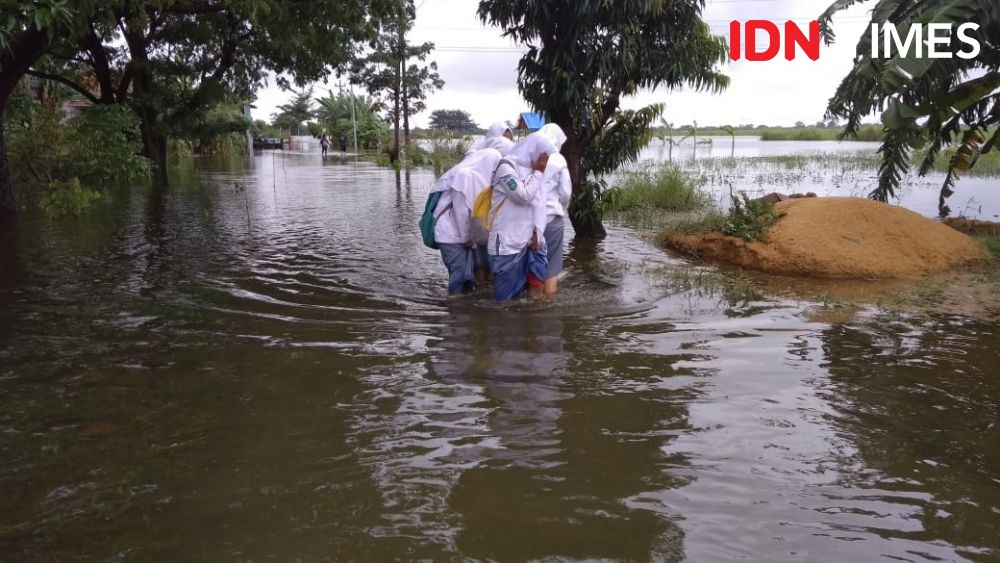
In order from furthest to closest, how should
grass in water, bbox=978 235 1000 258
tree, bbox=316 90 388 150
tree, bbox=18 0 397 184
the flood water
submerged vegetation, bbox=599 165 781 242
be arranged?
tree, bbox=316 90 388 150 → tree, bbox=18 0 397 184 → submerged vegetation, bbox=599 165 781 242 → grass in water, bbox=978 235 1000 258 → the flood water

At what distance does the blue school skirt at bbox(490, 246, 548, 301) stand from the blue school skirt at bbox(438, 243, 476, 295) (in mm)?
452

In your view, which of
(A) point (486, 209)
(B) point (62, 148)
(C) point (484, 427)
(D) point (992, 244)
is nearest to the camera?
(C) point (484, 427)

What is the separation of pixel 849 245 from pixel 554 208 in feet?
12.2

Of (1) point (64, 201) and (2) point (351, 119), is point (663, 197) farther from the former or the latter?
(2) point (351, 119)

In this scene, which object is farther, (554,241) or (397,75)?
(397,75)

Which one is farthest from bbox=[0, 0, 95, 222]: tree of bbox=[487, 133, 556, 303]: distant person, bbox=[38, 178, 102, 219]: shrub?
bbox=[487, 133, 556, 303]: distant person

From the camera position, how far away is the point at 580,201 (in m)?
10.5

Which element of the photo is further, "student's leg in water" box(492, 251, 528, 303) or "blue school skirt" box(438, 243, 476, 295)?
"blue school skirt" box(438, 243, 476, 295)

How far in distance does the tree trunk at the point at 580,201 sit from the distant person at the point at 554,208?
3742 millimetres

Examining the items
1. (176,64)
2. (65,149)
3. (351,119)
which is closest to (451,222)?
(65,149)

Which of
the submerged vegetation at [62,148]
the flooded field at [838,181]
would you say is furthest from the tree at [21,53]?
the flooded field at [838,181]

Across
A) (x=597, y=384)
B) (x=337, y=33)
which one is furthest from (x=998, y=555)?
(x=337, y=33)

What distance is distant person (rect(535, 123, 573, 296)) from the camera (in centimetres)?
615

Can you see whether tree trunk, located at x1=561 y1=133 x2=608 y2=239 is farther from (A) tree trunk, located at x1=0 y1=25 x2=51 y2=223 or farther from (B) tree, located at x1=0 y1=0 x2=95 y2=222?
(A) tree trunk, located at x1=0 y1=25 x2=51 y2=223
